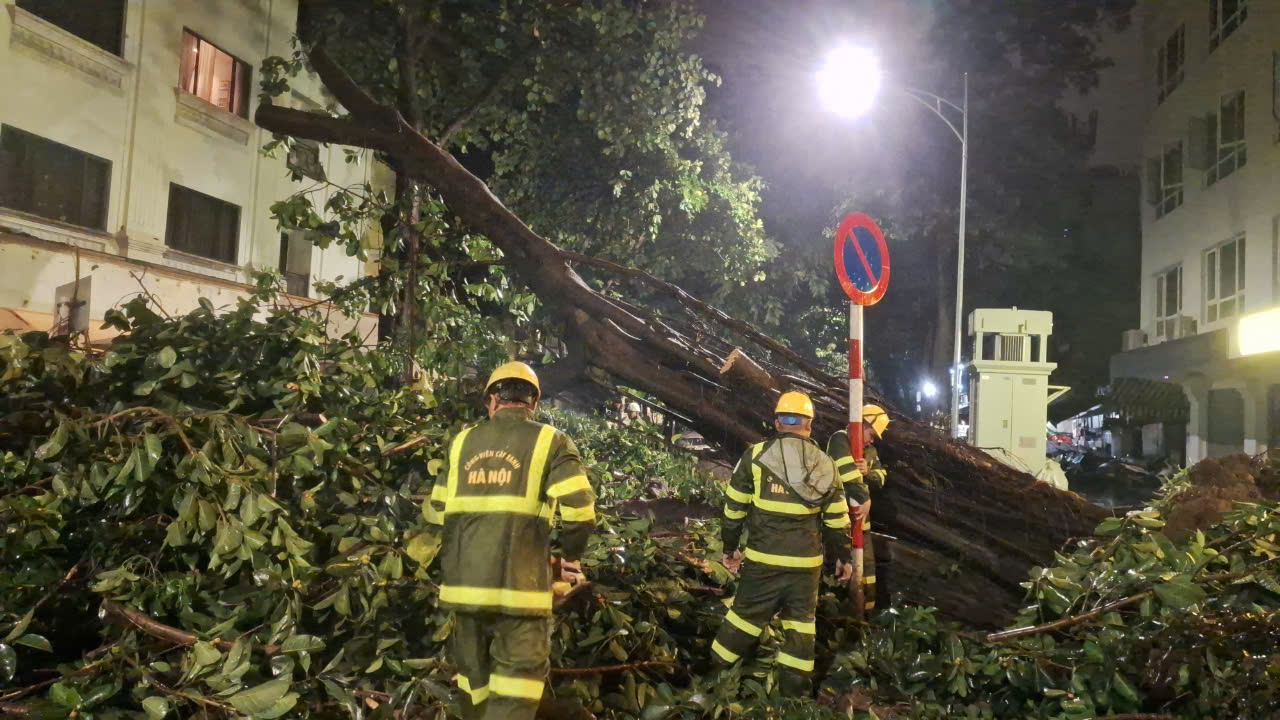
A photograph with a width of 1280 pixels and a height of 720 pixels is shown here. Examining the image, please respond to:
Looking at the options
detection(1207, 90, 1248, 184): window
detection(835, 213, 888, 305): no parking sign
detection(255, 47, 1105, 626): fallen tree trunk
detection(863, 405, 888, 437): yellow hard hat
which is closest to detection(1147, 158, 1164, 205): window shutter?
detection(1207, 90, 1248, 184): window

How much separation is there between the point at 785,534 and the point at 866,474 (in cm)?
103

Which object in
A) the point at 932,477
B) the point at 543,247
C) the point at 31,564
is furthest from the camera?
the point at 543,247

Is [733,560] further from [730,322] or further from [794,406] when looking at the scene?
[794,406]

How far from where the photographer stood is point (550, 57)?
34.5 feet

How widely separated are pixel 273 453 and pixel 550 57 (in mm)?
7429

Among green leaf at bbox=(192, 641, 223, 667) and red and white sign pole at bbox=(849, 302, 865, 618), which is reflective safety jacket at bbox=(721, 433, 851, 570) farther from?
green leaf at bbox=(192, 641, 223, 667)

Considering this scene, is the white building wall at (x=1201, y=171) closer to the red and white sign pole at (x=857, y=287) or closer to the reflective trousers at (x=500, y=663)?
the red and white sign pole at (x=857, y=287)

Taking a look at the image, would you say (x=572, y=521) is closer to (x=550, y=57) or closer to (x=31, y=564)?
(x=31, y=564)

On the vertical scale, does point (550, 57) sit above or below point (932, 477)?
above

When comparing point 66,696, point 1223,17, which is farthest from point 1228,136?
point 66,696

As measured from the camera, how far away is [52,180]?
11.5m

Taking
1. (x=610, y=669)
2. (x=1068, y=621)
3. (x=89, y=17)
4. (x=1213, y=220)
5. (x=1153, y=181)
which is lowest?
(x=610, y=669)

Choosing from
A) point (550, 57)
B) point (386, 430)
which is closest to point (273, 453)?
point (386, 430)

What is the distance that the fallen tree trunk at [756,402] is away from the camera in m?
5.55
